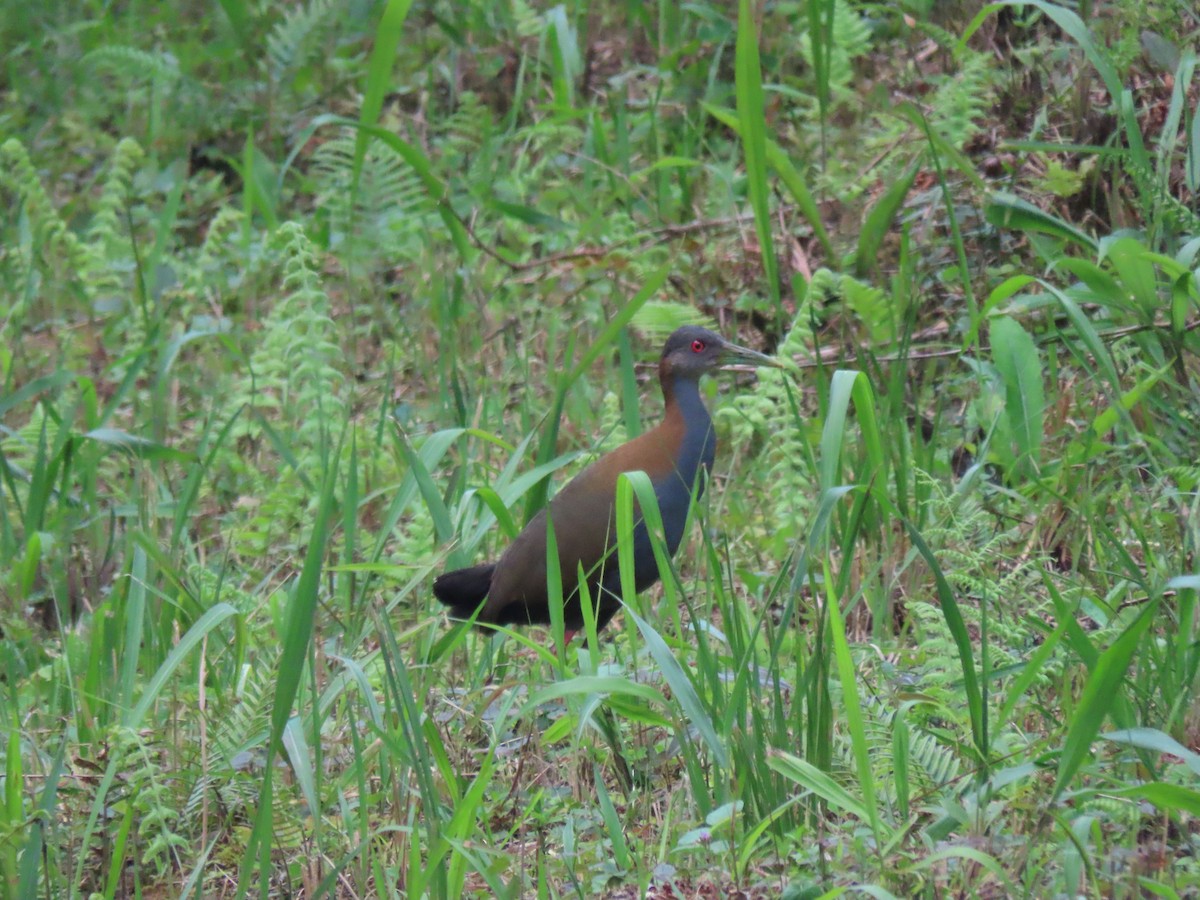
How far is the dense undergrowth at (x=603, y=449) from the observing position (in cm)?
298

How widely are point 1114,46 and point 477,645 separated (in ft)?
10.5

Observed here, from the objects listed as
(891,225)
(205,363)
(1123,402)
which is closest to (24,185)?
(205,363)

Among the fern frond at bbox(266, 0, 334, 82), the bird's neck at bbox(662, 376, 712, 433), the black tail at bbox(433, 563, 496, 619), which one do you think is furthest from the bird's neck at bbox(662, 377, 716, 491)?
the fern frond at bbox(266, 0, 334, 82)

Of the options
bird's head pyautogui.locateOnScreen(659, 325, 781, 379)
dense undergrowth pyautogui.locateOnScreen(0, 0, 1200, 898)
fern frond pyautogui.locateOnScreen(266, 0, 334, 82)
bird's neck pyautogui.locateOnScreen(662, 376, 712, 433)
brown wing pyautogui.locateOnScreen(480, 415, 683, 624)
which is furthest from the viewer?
fern frond pyautogui.locateOnScreen(266, 0, 334, 82)

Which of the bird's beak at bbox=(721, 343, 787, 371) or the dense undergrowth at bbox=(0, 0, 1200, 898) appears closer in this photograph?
the dense undergrowth at bbox=(0, 0, 1200, 898)

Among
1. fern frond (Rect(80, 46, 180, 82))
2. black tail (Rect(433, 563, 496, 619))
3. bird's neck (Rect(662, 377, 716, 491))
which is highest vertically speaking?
fern frond (Rect(80, 46, 180, 82))

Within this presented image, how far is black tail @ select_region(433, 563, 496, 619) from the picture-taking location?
4.52 metres

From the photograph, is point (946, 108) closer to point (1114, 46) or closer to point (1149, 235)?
point (1114, 46)

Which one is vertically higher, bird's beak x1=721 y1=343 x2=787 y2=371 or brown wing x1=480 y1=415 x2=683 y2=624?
bird's beak x1=721 y1=343 x2=787 y2=371

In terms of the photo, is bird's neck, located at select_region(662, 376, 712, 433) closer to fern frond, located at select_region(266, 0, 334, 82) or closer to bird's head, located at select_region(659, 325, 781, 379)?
bird's head, located at select_region(659, 325, 781, 379)

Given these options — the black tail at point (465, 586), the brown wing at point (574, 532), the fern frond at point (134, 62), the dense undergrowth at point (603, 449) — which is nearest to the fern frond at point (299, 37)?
the dense undergrowth at point (603, 449)

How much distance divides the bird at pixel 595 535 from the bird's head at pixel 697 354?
10mm

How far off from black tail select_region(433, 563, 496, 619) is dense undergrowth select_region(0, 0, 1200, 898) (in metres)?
0.20

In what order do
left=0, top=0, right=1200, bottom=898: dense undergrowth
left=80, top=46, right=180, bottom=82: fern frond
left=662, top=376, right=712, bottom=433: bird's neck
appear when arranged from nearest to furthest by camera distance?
left=0, top=0, right=1200, bottom=898: dense undergrowth → left=662, top=376, right=712, bottom=433: bird's neck → left=80, top=46, right=180, bottom=82: fern frond
